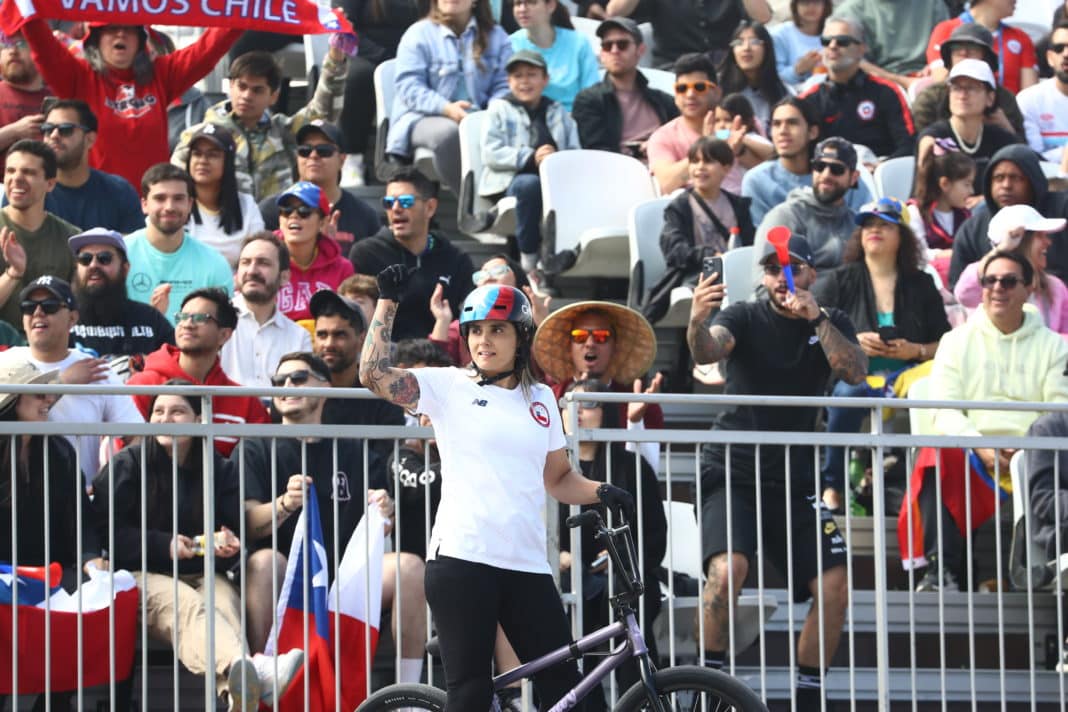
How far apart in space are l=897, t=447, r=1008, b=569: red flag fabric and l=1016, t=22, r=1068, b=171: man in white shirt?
4.83 m

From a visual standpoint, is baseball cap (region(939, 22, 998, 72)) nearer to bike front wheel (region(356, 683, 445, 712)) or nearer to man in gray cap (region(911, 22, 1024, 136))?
man in gray cap (region(911, 22, 1024, 136))

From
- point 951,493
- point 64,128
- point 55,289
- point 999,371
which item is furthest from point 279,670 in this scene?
point 64,128

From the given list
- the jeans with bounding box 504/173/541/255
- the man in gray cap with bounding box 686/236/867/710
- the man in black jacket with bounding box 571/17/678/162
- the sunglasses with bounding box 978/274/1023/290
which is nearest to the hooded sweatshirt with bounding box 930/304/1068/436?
the sunglasses with bounding box 978/274/1023/290

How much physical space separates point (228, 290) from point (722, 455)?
9.51 feet

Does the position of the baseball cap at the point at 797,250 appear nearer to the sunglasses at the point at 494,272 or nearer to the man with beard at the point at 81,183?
A: the sunglasses at the point at 494,272

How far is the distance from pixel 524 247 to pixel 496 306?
505 centimetres

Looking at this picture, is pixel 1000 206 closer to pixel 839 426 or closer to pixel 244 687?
pixel 839 426

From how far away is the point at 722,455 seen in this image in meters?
8.49

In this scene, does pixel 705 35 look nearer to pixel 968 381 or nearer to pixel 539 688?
pixel 968 381

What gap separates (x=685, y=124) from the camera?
1222cm

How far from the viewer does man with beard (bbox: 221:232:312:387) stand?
948cm

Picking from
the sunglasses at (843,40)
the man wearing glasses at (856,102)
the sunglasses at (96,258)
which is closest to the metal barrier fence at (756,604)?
the sunglasses at (96,258)

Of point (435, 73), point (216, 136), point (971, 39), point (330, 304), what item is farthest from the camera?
point (971, 39)

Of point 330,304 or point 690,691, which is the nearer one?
point 690,691
